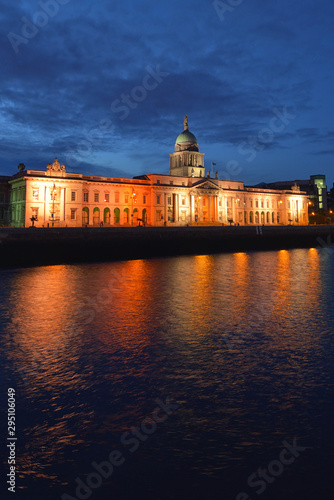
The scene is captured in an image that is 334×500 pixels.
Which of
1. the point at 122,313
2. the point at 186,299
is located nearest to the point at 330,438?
the point at 122,313

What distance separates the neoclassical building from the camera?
73812 mm

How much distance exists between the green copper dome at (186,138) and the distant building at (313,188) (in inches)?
1988

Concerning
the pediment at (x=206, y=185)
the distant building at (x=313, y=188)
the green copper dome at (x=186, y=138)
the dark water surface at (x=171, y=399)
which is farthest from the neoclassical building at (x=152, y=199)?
the dark water surface at (x=171, y=399)

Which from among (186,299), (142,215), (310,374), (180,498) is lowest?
(180,498)

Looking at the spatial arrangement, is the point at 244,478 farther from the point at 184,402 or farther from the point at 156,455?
the point at 184,402

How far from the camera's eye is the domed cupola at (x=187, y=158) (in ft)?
335

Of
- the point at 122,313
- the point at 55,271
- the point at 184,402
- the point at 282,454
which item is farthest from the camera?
the point at 55,271

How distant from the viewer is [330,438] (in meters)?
6.87

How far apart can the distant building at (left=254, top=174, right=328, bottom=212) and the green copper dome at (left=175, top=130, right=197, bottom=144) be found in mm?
50507

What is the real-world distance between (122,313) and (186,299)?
4.38 m

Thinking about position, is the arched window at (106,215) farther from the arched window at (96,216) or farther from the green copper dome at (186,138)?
the green copper dome at (186,138)

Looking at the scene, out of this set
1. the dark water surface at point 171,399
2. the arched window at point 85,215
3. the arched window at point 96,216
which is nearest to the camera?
the dark water surface at point 171,399

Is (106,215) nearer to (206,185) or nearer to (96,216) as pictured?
(96,216)

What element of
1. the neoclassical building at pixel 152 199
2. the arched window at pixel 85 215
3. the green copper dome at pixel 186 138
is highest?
the green copper dome at pixel 186 138
